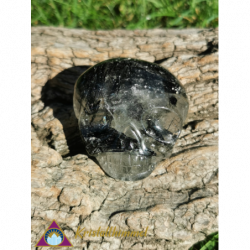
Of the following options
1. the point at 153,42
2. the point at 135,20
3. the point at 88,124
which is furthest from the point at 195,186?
the point at 135,20

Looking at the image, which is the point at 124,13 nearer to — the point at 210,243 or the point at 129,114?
the point at 129,114

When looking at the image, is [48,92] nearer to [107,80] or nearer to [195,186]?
[107,80]

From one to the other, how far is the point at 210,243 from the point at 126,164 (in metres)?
0.89

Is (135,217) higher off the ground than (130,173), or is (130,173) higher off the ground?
(130,173)

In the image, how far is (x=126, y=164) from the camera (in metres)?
2.45

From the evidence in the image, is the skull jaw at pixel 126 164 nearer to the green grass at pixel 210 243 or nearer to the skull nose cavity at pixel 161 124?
the skull nose cavity at pixel 161 124

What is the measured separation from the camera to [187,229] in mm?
2291

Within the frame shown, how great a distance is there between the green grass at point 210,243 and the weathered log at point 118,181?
0.14 feet

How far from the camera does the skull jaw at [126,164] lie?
2.43 meters

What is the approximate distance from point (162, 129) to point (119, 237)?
906mm

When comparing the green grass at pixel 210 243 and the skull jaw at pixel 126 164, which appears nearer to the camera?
the green grass at pixel 210 243

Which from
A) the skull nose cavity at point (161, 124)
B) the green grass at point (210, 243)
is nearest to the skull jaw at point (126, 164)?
the skull nose cavity at point (161, 124)

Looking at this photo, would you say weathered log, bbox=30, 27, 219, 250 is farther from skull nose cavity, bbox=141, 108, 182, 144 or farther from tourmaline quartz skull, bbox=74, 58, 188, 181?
skull nose cavity, bbox=141, 108, 182, 144

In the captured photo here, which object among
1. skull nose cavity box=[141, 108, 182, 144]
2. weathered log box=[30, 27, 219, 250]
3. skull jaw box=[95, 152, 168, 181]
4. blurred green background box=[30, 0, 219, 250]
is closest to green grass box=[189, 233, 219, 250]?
weathered log box=[30, 27, 219, 250]
